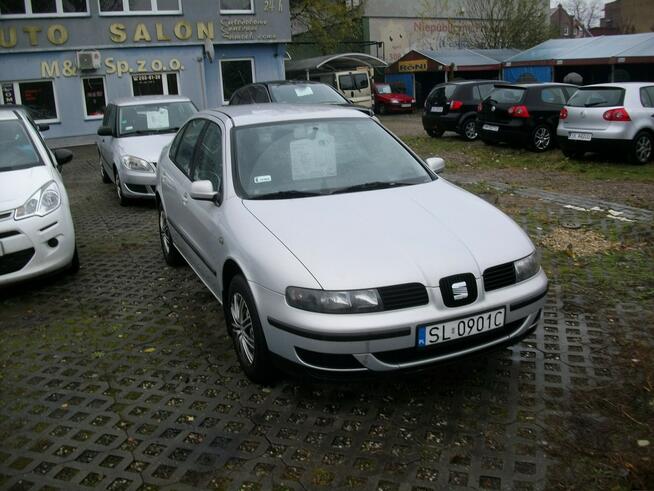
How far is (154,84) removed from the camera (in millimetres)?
23516

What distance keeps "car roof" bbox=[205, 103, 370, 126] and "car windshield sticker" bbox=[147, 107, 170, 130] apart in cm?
538

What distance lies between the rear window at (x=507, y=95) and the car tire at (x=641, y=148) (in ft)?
11.0

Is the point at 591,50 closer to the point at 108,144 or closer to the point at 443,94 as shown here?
the point at 443,94

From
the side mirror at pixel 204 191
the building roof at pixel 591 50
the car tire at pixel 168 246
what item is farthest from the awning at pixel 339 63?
the side mirror at pixel 204 191

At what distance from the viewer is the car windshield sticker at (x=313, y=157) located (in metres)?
4.48

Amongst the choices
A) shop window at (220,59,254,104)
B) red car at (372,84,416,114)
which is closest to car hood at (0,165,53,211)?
shop window at (220,59,254,104)

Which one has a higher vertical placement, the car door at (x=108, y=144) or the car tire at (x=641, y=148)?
the car door at (x=108, y=144)

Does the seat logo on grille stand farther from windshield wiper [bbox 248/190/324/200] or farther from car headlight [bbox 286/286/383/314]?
windshield wiper [bbox 248/190/324/200]

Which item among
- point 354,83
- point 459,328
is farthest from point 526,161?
point 354,83

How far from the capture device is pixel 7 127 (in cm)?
657

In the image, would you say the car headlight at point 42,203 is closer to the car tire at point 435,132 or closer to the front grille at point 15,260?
the front grille at point 15,260

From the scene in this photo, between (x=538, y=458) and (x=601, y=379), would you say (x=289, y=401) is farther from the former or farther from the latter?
(x=601, y=379)

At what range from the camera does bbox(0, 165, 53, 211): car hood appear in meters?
5.47

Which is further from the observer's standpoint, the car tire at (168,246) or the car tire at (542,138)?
the car tire at (542,138)
